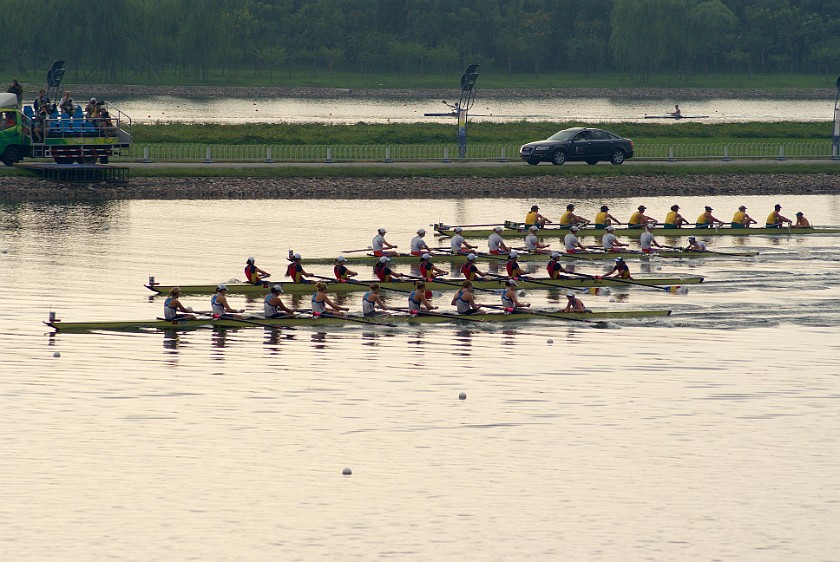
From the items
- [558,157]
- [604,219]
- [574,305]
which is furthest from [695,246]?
[558,157]

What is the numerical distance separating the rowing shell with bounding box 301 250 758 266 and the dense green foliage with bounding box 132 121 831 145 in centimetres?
3156

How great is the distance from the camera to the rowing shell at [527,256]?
47.6 metres

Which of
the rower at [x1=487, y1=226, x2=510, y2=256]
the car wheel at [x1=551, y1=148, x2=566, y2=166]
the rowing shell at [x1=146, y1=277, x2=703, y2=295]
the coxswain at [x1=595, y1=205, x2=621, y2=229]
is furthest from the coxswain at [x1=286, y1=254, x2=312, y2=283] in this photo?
the car wheel at [x1=551, y1=148, x2=566, y2=166]

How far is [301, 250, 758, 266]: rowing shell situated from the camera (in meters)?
47.6

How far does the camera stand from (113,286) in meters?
41.9

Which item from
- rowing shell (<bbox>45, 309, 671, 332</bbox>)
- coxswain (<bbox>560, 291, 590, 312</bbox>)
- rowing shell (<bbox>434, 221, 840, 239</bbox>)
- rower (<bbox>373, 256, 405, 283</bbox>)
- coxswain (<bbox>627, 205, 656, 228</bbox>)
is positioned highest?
coxswain (<bbox>627, 205, 656, 228</bbox>)

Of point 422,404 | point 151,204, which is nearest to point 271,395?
point 422,404

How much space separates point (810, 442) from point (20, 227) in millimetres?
36750

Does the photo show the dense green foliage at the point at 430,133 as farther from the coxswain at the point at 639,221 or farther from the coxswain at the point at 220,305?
the coxswain at the point at 220,305

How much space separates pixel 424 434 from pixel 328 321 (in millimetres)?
10360

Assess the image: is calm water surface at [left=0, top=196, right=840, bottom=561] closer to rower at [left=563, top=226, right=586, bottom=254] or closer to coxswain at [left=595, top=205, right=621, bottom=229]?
rower at [left=563, top=226, right=586, bottom=254]

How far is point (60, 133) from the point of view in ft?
204

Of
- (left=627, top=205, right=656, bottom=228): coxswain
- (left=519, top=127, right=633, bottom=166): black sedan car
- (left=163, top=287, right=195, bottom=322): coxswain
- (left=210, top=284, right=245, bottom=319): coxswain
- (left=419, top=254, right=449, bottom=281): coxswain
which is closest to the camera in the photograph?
(left=163, top=287, right=195, bottom=322): coxswain

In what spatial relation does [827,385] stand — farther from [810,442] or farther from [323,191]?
[323,191]
